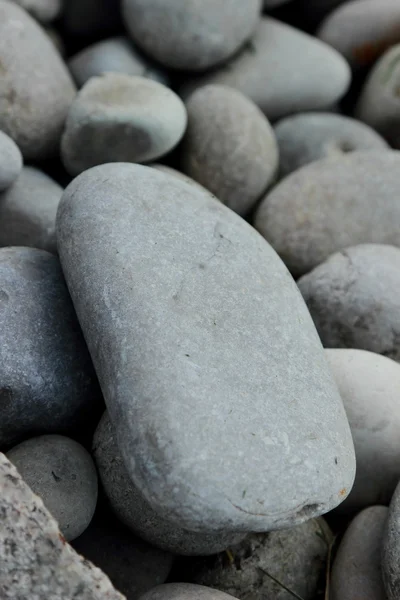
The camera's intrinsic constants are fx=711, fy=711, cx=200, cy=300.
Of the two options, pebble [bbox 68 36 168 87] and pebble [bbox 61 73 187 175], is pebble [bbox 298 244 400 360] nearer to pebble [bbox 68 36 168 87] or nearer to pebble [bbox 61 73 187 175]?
pebble [bbox 61 73 187 175]

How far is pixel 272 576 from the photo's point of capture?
1511mm

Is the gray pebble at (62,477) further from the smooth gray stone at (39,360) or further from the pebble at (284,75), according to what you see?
the pebble at (284,75)

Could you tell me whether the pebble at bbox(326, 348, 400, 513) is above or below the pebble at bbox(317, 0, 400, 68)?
below

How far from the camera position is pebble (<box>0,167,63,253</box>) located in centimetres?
199

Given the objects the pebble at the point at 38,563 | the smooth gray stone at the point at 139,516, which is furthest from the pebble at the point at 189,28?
the pebble at the point at 38,563

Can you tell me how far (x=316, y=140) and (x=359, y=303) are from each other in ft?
3.22

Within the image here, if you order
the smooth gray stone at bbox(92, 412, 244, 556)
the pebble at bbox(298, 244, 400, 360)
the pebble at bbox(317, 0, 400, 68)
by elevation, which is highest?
the pebble at bbox(317, 0, 400, 68)

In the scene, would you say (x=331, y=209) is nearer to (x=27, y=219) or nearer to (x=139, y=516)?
(x=27, y=219)

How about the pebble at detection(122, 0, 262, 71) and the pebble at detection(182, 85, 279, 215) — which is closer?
the pebble at detection(182, 85, 279, 215)

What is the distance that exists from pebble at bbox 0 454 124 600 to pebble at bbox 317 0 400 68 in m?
2.43

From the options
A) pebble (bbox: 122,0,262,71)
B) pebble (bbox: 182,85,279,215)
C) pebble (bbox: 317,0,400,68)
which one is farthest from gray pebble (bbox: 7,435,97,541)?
pebble (bbox: 317,0,400,68)

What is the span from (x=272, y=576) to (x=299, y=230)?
109 centimetres

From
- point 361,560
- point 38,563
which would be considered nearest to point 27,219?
point 38,563

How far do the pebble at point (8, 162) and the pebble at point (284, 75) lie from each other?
0.97 metres
